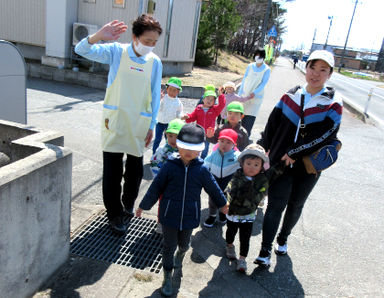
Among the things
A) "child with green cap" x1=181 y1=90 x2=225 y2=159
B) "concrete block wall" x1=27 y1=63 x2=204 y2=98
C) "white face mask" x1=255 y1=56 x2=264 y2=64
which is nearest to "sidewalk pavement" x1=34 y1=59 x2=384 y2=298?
"child with green cap" x1=181 y1=90 x2=225 y2=159

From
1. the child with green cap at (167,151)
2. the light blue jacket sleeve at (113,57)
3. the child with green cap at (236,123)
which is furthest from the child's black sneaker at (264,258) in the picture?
the light blue jacket sleeve at (113,57)

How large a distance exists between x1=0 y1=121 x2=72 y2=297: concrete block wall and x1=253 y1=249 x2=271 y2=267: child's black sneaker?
1.71 m

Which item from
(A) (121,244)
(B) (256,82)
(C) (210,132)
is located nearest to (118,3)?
(B) (256,82)

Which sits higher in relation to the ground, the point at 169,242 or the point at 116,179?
the point at 116,179

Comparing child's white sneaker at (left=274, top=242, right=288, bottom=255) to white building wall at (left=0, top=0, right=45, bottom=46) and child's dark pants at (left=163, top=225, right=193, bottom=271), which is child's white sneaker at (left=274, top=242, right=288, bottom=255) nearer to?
child's dark pants at (left=163, top=225, right=193, bottom=271)

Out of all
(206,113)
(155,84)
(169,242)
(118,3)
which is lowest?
(169,242)

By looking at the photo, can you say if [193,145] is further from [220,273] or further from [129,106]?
[220,273]

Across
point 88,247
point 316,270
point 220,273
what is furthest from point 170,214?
point 316,270

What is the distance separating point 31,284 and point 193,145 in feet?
5.02

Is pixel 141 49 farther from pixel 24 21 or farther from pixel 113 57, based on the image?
pixel 24 21

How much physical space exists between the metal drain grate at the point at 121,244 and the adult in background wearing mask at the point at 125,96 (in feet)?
0.49

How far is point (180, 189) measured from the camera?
2582 mm

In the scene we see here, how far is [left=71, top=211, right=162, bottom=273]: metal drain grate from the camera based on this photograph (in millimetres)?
3023

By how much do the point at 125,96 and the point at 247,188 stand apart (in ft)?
4.47
